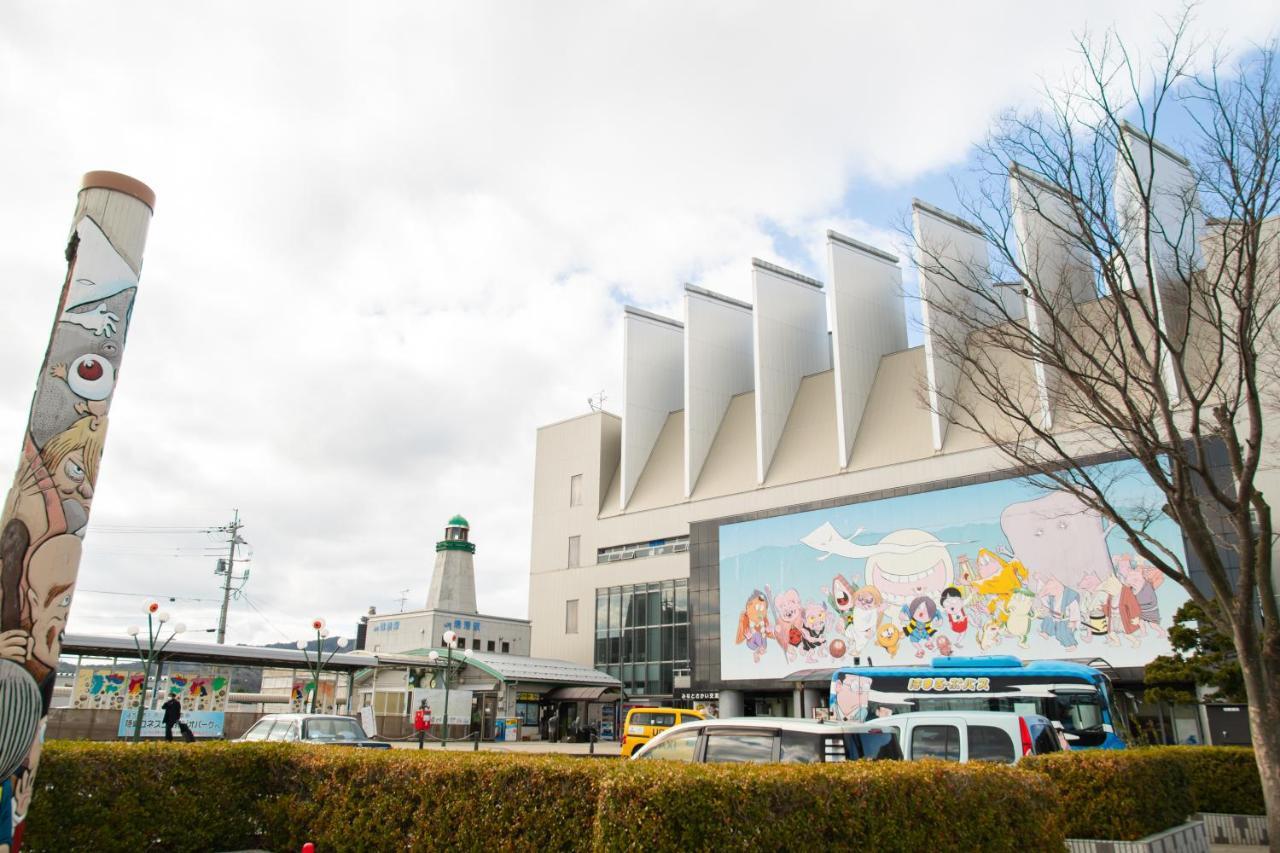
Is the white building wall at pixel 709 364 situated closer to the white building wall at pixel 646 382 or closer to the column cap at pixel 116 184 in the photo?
the white building wall at pixel 646 382

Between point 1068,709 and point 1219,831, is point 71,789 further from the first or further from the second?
point 1068,709

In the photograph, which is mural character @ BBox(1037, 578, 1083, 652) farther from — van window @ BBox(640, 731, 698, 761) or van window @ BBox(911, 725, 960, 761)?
van window @ BBox(640, 731, 698, 761)

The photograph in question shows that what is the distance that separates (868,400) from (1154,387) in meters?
28.5

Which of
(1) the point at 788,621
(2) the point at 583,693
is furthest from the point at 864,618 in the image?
(2) the point at 583,693

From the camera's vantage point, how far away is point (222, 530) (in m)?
54.7

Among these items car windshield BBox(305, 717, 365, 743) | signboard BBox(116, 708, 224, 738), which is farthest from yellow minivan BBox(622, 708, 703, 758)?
signboard BBox(116, 708, 224, 738)

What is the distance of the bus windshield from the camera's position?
19219mm

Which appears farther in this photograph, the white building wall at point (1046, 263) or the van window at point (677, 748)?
the white building wall at point (1046, 263)

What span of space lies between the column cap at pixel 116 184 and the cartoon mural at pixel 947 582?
80.9ft

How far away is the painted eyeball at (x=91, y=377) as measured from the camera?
8555mm

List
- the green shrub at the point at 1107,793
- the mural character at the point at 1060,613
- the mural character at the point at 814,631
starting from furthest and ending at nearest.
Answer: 1. the mural character at the point at 814,631
2. the mural character at the point at 1060,613
3. the green shrub at the point at 1107,793

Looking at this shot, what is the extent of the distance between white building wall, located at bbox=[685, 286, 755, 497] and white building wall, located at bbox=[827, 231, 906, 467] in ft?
25.2

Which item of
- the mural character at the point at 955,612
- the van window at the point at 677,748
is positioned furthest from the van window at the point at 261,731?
the mural character at the point at 955,612

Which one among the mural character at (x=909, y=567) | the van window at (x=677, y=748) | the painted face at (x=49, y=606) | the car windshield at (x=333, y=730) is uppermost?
the mural character at (x=909, y=567)
